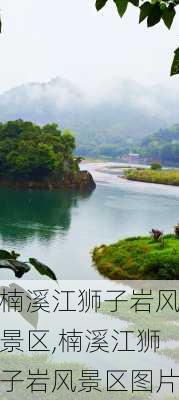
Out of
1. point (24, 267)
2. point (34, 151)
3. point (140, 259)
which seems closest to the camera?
point (24, 267)

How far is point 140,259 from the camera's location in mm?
9539

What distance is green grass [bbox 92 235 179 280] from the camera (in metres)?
8.85

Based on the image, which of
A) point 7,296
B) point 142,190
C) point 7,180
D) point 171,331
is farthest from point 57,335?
point 142,190

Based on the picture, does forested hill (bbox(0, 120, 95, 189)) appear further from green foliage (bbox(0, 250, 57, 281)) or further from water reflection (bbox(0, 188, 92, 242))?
green foliage (bbox(0, 250, 57, 281))

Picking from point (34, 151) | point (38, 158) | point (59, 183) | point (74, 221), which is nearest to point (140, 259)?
point (74, 221)

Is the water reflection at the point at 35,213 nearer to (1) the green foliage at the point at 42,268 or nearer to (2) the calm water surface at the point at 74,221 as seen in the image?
(2) the calm water surface at the point at 74,221

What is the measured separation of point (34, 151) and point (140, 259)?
1323 cm

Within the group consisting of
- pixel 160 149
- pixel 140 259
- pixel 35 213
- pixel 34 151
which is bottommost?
pixel 140 259

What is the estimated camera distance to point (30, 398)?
13.4 feet

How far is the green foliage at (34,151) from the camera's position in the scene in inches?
864

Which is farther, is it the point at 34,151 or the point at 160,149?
A: the point at 160,149

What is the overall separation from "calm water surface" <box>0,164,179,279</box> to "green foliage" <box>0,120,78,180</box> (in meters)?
1.17

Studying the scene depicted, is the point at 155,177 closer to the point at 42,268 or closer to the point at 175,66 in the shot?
the point at 175,66

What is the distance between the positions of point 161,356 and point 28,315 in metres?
5.03
